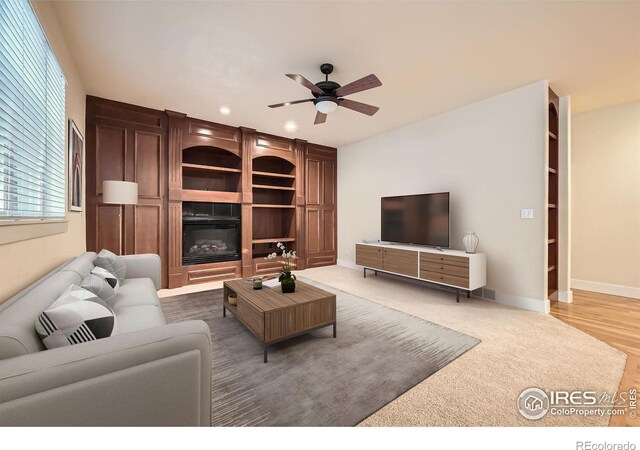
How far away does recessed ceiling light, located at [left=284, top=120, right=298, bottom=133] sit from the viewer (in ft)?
15.4

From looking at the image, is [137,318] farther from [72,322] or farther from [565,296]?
[565,296]

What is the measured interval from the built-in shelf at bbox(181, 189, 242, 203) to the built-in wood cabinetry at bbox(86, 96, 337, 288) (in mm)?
16

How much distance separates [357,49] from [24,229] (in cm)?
285

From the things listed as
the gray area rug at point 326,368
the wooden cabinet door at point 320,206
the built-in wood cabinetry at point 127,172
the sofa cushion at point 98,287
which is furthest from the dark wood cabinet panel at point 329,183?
the sofa cushion at point 98,287

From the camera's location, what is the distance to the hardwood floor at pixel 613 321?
1.90 metres

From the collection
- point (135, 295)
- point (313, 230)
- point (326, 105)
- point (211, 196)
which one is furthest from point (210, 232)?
point (326, 105)

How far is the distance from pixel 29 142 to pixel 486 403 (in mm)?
3139

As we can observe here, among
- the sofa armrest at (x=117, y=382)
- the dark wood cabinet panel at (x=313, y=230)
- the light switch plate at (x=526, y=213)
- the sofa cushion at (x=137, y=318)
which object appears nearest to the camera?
the sofa armrest at (x=117, y=382)

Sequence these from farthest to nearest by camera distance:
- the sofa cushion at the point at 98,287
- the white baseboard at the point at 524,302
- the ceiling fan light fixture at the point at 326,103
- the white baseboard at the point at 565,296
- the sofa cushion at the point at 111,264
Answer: the white baseboard at the point at 565,296, the white baseboard at the point at 524,302, the ceiling fan light fixture at the point at 326,103, the sofa cushion at the point at 111,264, the sofa cushion at the point at 98,287

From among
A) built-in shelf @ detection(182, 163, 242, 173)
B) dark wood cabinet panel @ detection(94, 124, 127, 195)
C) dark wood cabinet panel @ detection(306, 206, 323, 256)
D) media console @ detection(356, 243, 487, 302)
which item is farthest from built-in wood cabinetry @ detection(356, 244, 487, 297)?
dark wood cabinet panel @ detection(94, 124, 127, 195)

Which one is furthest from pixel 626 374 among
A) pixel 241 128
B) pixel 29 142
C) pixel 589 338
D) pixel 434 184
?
pixel 241 128

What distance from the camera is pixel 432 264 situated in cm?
383

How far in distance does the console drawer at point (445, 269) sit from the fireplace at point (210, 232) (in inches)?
128

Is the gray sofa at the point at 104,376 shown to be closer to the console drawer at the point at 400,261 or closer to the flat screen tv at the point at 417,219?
the console drawer at the point at 400,261
